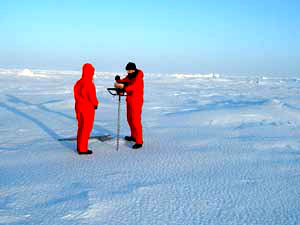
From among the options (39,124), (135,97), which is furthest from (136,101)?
(39,124)

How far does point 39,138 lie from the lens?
227 inches

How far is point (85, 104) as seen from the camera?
15.1ft

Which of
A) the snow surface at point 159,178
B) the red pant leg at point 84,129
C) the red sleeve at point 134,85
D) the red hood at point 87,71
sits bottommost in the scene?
the snow surface at point 159,178

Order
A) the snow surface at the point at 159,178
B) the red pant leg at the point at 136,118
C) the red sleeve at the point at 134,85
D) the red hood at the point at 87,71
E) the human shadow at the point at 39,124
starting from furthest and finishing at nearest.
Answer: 1. the human shadow at the point at 39,124
2. the red pant leg at the point at 136,118
3. the red sleeve at the point at 134,85
4. the red hood at the point at 87,71
5. the snow surface at the point at 159,178

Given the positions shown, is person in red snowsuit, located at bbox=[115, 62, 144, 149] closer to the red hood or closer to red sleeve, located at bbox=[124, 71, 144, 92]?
red sleeve, located at bbox=[124, 71, 144, 92]

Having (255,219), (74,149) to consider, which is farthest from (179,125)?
(255,219)

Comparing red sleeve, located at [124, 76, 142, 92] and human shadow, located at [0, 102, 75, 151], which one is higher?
red sleeve, located at [124, 76, 142, 92]

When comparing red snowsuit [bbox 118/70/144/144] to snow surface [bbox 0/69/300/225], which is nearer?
snow surface [bbox 0/69/300/225]

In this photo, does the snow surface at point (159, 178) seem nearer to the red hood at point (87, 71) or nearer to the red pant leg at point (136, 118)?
the red pant leg at point (136, 118)

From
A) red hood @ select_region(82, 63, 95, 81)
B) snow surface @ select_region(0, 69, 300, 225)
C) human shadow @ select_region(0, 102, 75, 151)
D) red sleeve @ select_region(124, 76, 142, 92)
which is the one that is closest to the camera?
snow surface @ select_region(0, 69, 300, 225)

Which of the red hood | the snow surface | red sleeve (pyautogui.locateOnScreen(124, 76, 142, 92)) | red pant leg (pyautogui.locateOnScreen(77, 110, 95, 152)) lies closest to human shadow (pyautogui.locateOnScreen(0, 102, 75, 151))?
the snow surface

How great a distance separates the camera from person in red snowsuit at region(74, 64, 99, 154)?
4.52 metres

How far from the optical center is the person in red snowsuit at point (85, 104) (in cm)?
452

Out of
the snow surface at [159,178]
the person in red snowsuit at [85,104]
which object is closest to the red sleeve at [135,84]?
the person in red snowsuit at [85,104]
